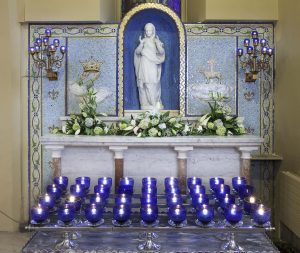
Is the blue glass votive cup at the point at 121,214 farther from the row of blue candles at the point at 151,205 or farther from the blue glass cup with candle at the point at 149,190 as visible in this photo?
the blue glass cup with candle at the point at 149,190

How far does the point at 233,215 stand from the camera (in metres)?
2.96

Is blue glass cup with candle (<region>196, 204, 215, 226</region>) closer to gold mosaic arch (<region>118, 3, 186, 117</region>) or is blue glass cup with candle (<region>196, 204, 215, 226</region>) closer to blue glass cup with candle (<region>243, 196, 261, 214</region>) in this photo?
blue glass cup with candle (<region>243, 196, 261, 214</region>)

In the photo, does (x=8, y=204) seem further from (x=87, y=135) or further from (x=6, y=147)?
→ (x=87, y=135)

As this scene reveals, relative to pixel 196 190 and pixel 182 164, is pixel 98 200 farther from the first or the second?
pixel 182 164

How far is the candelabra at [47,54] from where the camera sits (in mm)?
6314

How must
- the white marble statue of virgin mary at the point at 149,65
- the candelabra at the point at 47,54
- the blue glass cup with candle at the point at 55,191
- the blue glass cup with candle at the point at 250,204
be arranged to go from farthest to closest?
1. the white marble statue of virgin mary at the point at 149,65
2. the candelabra at the point at 47,54
3. the blue glass cup with candle at the point at 55,191
4. the blue glass cup with candle at the point at 250,204

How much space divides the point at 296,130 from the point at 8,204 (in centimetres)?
369

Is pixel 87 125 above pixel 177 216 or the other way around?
above

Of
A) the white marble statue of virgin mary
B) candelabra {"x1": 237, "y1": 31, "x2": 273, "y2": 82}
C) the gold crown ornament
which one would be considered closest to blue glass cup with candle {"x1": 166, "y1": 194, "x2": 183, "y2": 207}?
the white marble statue of virgin mary

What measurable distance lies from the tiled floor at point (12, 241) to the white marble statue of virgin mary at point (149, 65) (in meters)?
2.22

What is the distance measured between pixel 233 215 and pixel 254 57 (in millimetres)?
3618

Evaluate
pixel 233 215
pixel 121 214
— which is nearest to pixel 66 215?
pixel 121 214

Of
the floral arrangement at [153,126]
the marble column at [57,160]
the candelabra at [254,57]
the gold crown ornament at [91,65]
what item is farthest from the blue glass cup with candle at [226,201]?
the gold crown ornament at [91,65]

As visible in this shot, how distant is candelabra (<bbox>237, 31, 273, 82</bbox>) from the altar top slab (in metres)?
1.45
